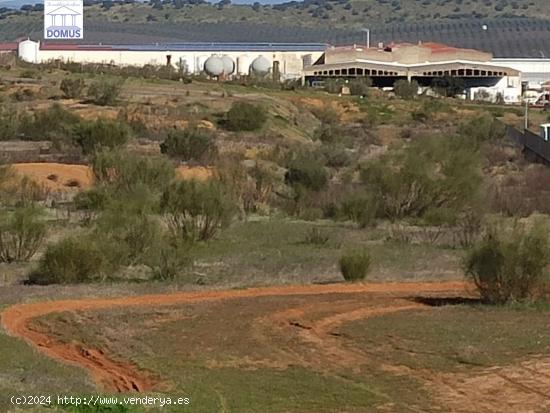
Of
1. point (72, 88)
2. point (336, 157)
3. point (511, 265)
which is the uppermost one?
point (511, 265)

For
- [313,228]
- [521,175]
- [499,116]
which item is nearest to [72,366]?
[313,228]

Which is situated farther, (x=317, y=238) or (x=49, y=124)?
(x=49, y=124)

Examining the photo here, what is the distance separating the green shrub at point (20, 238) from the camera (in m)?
26.4

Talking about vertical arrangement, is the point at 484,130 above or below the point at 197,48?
below

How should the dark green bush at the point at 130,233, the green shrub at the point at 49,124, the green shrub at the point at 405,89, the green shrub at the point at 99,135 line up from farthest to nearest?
1. the green shrub at the point at 405,89
2. the green shrub at the point at 49,124
3. the green shrub at the point at 99,135
4. the dark green bush at the point at 130,233

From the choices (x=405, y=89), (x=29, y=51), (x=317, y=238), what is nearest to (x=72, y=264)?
(x=317, y=238)

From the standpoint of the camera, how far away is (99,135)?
49.5 meters

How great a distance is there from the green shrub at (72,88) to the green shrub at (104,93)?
1164mm

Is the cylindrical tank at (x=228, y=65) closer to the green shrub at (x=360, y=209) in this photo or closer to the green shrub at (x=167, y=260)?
the green shrub at (x=360, y=209)

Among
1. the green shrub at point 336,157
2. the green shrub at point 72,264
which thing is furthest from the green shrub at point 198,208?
the green shrub at point 336,157

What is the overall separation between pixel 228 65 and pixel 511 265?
95.8 m

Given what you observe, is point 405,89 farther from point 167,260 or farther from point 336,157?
point 167,260

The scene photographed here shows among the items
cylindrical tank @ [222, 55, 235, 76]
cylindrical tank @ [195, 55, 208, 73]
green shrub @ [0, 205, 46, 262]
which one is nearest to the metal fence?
green shrub @ [0, 205, 46, 262]

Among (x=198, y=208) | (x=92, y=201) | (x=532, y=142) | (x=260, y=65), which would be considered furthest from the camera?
(x=260, y=65)
